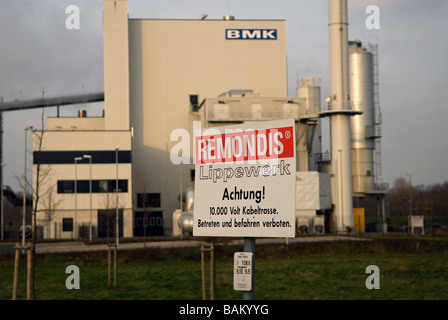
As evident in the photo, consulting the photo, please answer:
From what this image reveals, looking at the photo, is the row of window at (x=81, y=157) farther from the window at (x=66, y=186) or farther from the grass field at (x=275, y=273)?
the grass field at (x=275, y=273)

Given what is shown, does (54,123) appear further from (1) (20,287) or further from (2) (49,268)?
(1) (20,287)

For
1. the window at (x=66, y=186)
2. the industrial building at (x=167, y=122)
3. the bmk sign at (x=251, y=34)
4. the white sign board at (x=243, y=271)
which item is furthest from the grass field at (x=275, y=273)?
the bmk sign at (x=251, y=34)

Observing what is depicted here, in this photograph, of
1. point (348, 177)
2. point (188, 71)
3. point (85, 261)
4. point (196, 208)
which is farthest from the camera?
point (188, 71)

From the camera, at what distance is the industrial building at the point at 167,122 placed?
7050 centimetres

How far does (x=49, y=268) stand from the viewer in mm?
33812

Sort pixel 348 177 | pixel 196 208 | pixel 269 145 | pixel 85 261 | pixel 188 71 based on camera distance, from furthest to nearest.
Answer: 1. pixel 188 71
2. pixel 348 177
3. pixel 85 261
4. pixel 196 208
5. pixel 269 145

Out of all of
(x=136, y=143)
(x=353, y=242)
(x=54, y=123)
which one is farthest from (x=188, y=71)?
(x=353, y=242)

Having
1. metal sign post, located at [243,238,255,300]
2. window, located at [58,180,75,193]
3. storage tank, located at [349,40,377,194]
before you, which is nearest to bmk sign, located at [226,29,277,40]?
storage tank, located at [349,40,377,194]

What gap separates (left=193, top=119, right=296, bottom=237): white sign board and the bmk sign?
7882 cm

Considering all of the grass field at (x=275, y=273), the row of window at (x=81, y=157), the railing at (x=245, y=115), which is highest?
the railing at (x=245, y=115)

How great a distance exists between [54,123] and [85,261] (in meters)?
50.0

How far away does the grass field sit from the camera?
22.8 meters

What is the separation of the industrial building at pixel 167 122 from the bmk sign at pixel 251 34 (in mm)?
142
